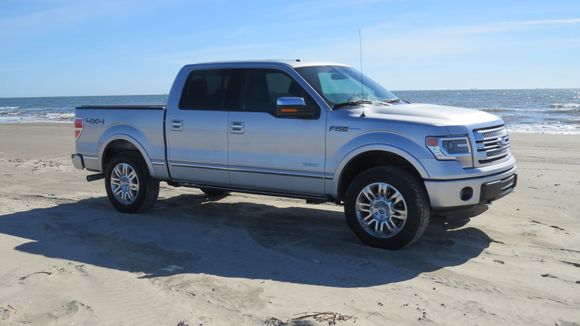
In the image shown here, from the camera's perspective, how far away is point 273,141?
20.5 ft

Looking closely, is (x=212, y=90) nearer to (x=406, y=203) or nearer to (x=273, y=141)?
(x=273, y=141)

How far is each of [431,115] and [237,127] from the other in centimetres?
216

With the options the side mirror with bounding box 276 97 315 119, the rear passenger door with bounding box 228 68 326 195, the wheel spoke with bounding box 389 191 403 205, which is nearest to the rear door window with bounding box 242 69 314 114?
the rear passenger door with bounding box 228 68 326 195

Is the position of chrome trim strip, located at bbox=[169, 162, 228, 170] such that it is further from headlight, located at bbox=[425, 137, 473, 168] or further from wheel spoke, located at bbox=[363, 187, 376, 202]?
headlight, located at bbox=[425, 137, 473, 168]

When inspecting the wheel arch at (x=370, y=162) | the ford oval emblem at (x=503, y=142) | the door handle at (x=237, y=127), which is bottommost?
the wheel arch at (x=370, y=162)

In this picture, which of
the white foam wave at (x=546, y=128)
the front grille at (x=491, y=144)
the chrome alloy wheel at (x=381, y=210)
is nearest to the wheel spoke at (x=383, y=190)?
the chrome alloy wheel at (x=381, y=210)

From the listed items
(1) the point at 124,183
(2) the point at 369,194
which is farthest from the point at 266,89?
(1) the point at 124,183

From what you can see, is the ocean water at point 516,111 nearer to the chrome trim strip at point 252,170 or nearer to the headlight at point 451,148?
the chrome trim strip at point 252,170

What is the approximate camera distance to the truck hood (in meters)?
5.46

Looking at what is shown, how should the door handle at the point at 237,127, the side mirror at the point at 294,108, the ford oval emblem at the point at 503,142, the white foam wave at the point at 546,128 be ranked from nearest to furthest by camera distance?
the ford oval emblem at the point at 503,142 < the side mirror at the point at 294,108 < the door handle at the point at 237,127 < the white foam wave at the point at 546,128

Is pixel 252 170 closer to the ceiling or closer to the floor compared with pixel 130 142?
closer to the floor

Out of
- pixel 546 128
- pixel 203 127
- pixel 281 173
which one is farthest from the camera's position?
pixel 546 128

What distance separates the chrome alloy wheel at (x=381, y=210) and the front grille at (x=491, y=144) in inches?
34.0

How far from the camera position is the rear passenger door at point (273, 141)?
19.8 ft
